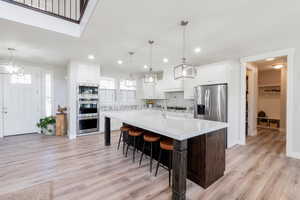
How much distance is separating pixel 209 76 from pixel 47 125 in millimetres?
5622

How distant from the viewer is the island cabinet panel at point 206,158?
2.06 meters

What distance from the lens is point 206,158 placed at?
204cm

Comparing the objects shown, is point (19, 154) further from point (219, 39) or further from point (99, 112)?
point (219, 39)

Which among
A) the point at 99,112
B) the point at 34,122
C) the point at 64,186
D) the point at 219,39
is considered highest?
the point at 219,39

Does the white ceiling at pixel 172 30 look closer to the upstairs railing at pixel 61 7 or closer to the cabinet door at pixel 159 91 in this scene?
the upstairs railing at pixel 61 7

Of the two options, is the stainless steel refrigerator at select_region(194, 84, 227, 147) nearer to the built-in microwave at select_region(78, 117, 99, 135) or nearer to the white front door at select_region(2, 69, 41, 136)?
the built-in microwave at select_region(78, 117, 99, 135)

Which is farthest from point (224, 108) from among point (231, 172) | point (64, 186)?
point (64, 186)

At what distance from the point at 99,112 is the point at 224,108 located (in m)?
4.12

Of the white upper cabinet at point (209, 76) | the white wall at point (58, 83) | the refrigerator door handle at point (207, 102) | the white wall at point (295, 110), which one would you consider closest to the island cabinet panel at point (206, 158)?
the refrigerator door handle at point (207, 102)

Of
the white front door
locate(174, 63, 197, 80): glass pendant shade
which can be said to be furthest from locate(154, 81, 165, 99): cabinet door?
the white front door

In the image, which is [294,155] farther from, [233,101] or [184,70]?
[184,70]

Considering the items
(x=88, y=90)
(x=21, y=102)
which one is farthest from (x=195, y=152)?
(x=21, y=102)

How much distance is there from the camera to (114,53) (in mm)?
3803

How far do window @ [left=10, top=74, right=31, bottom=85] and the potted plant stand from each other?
4.69 ft
